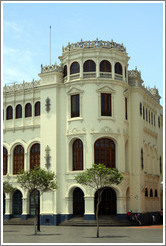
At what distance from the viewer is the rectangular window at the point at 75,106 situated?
47.8 metres

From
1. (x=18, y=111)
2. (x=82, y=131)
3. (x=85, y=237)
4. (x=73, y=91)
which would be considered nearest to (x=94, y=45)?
(x=73, y=91)

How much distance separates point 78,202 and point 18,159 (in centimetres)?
1011

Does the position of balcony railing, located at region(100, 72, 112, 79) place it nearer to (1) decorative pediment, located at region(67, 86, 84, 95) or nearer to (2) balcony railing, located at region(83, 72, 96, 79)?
(2) balcony railing, located at region(83, 72, 96, 79)

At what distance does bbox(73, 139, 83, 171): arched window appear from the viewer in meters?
47.1

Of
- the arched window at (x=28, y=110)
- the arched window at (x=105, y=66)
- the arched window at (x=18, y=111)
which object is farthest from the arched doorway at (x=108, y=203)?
the arched window at (x=18, y=111)

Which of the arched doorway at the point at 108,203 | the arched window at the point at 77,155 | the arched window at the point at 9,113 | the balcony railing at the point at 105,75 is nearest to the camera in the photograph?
the arched doorway at the point at 108,203

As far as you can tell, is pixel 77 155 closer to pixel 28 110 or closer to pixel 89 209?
pixel 89 209

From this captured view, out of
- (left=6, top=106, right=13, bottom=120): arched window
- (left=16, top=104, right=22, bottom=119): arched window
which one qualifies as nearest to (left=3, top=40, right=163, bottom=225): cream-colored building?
(left=16, top=104, right=22, bottom=119): arched window

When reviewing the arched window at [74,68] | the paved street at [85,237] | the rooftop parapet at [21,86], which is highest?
the arched window at [74,68]

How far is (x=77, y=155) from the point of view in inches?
1868

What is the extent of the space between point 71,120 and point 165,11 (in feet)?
89.1

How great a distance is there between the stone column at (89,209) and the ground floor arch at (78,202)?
173 cm

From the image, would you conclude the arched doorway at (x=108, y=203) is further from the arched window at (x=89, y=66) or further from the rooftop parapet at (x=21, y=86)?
the rooftop parapet at (x=21, y=86)

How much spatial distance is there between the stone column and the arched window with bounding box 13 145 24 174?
35.1 feet
